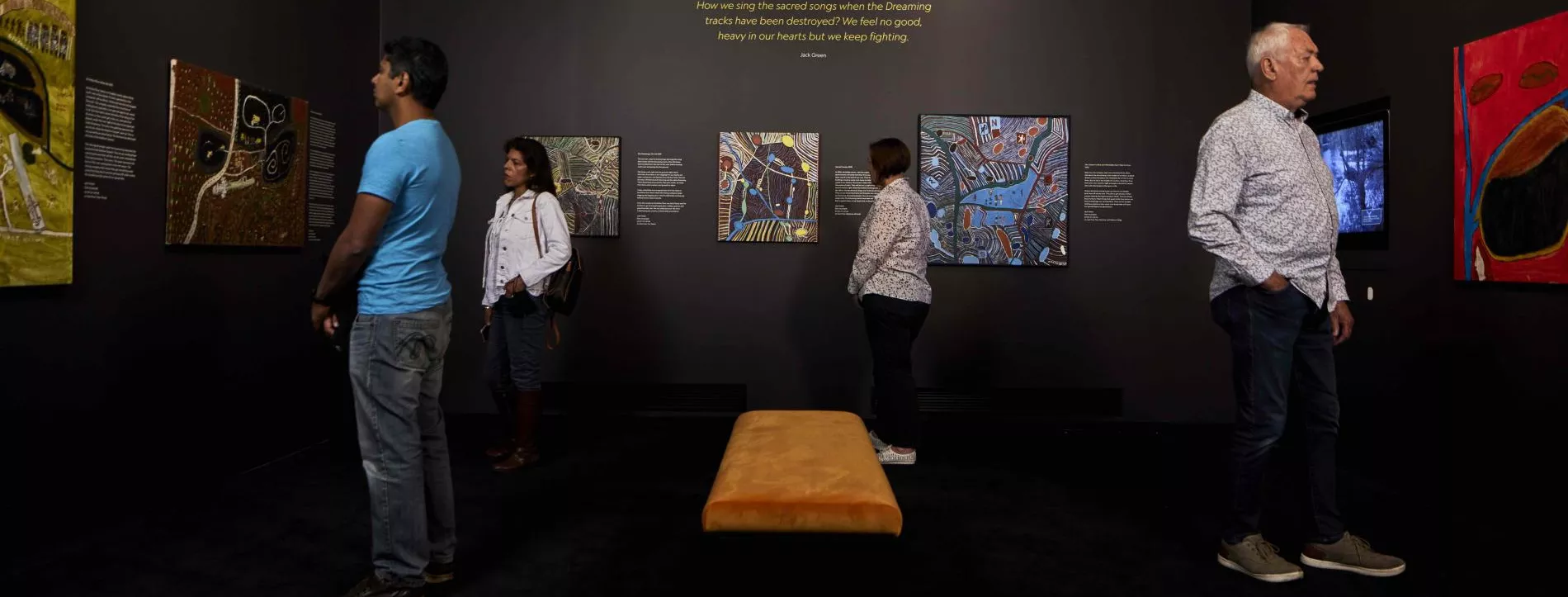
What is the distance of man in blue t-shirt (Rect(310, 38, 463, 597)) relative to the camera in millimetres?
2305

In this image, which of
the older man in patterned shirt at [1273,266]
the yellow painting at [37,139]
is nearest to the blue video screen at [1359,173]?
the older man in patterned shirt at [1273,266]

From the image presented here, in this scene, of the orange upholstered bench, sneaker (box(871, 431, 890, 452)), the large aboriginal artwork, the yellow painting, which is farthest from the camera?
sneaker (box(871, 431, 890, 452))

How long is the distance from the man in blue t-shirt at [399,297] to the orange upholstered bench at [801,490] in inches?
36.7

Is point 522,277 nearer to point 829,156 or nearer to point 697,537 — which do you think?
point 697,537

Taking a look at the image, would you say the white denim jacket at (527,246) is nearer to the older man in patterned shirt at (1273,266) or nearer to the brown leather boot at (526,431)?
the brown leather boot at (526,431)

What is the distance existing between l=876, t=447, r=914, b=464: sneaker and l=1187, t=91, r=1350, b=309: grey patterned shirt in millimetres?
1984

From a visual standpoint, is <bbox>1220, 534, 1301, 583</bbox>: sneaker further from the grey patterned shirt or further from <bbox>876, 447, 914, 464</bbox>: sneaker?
<bbox>876, 447, 914, 464</bbox>: sneaker

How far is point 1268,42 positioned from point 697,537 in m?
2.61

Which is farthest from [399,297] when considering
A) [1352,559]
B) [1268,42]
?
[1352,559]

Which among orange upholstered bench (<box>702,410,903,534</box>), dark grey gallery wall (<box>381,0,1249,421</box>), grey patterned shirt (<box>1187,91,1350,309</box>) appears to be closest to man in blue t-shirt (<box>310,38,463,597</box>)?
orange upholstered bench (<box>702,410,903,534</box>)

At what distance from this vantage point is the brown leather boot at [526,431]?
4.14 meters

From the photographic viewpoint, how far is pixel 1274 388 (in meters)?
2.68

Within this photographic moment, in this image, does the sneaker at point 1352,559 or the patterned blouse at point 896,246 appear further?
the patterned blouse at point 896,246

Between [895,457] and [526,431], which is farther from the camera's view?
[895,457]
